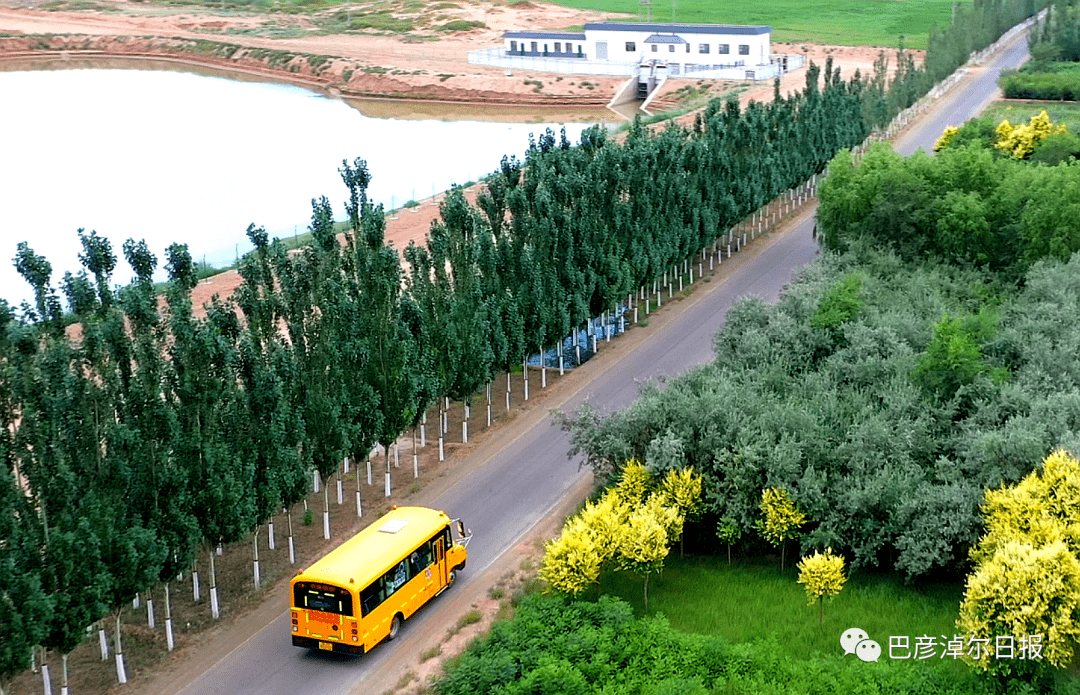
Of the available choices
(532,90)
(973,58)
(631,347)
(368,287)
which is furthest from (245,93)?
(368,287)

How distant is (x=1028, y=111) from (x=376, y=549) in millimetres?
79537

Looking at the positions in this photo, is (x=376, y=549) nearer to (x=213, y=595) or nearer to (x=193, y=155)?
(x=213, y=595)

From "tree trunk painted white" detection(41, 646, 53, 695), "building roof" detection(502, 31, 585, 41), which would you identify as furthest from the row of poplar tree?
"building roof" detection(502, 31, 585, 41)

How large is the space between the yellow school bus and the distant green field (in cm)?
12025

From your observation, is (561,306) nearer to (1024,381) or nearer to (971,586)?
(1024,381)

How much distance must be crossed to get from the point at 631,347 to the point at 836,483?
18.5 metres

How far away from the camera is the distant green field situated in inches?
5605

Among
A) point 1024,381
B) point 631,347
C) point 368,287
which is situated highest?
point 368,287

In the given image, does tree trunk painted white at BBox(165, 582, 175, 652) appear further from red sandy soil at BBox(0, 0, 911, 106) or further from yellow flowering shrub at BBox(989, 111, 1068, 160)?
red sandy soil at BBox(0, 0, 911, 106)

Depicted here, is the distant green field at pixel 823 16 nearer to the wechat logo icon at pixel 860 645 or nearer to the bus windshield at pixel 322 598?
the wechat logo icon at pixel 860 645

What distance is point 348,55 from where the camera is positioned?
130500 mm

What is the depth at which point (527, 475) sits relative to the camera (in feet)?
115

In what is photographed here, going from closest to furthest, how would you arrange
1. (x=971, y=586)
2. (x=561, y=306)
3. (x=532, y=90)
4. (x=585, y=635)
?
1. (x=971, y=586)
2. (x=585, y=635)
3. (x=561, y=306)
4. (x=532, y=90)

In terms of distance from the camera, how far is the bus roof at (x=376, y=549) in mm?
25281
